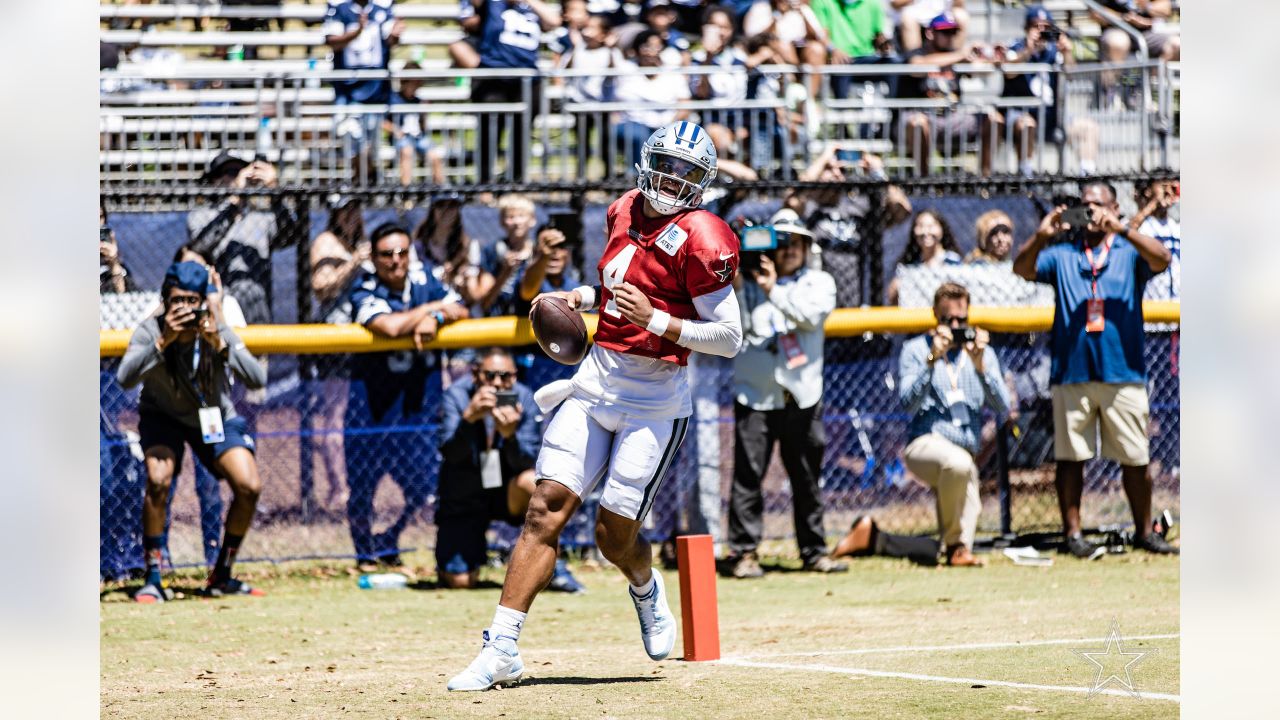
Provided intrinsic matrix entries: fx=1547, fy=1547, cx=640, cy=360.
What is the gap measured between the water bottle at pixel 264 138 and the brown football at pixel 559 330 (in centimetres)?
573

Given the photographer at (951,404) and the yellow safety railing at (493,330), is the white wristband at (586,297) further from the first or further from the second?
the photographer at (951,404)

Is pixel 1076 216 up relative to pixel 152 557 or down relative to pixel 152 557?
up

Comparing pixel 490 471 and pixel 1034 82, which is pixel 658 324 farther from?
pixel 1034 82

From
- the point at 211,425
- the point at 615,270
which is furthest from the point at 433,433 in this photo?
the point at 615,270

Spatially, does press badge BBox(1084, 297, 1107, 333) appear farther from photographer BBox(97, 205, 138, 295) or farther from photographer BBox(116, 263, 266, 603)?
photographer BBox(97, 205, 138, 295)

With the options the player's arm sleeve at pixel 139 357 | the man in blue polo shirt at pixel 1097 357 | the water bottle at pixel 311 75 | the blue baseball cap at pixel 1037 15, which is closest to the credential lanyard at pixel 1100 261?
the man in blue polo shirt at pixel 1097 357

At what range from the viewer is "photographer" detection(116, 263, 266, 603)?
990 centimetres

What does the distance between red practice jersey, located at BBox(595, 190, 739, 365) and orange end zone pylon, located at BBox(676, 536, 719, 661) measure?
0.98 meters

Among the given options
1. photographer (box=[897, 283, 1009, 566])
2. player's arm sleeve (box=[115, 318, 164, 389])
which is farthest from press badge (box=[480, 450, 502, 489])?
photographer (box=[897, 283, 1009, 566])

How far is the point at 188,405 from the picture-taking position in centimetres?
1002

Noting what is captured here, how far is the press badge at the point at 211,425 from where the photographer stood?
9938 millimetres

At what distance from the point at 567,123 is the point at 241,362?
11.6ft

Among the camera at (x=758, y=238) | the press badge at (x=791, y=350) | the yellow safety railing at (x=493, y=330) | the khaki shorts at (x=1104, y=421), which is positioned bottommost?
the khaki shorts at (x=1104, y=421)
